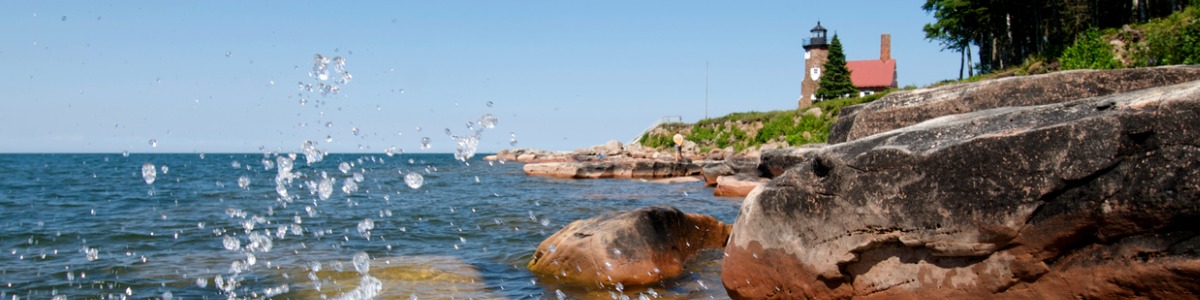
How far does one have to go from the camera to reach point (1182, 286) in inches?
177

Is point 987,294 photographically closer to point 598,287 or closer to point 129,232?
point 598,287

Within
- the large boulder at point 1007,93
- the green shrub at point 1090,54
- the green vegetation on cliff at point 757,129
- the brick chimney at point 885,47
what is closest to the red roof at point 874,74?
the brick chimney at point 885,47

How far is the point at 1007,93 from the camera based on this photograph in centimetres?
715

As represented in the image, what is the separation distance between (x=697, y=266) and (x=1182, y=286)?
447 centimetres

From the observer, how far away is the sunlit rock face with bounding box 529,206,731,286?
764 cm

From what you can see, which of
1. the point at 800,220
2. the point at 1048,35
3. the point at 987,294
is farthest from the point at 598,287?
the point at 1048,35

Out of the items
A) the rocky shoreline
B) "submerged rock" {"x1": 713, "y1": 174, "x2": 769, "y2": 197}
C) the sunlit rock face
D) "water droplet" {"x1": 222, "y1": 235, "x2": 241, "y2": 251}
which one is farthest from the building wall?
the rocky shoreline

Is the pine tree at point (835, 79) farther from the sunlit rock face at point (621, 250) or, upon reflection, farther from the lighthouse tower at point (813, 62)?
the sunlit rock face at point (621, 250)

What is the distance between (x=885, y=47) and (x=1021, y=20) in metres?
38.2

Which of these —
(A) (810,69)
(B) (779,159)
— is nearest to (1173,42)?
(B) (779,159)

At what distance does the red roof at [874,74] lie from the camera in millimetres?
69562

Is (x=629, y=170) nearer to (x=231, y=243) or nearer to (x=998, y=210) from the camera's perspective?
(x=231, y=243)

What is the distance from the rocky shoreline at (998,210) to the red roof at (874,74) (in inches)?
2627

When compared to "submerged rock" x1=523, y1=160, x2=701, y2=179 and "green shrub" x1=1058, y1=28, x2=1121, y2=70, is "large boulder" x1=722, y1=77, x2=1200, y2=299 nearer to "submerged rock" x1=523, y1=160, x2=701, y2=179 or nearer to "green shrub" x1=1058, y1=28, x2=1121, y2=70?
"green shrub" x1=1058, y1=28, x2=1121, y2=70
